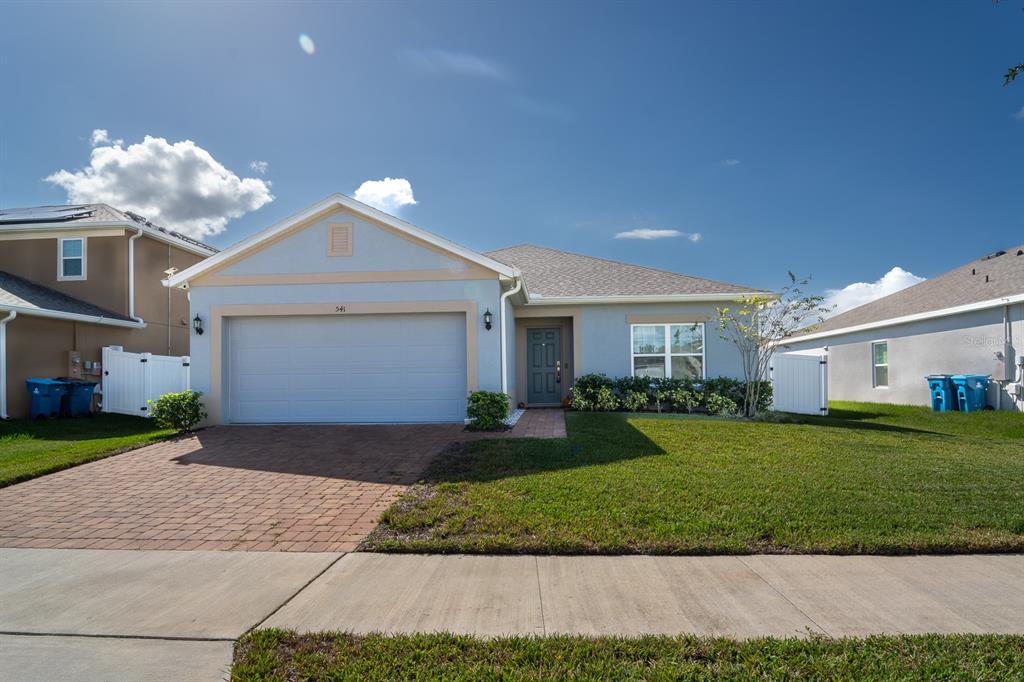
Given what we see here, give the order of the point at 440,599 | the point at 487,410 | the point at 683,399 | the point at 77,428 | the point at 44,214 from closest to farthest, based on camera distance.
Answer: the point at 440,599
the point at 487,410
the point at 77,428
the point at 683,399
the point at 44,214

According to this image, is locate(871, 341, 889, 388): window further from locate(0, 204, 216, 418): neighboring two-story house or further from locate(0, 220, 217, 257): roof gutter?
locate(0, 220, 217, 257): roof gutter

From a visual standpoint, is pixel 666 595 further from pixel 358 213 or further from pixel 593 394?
pixel 593 394

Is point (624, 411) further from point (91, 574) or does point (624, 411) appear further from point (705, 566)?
point (91, 574)

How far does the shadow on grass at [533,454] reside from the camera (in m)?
6.85

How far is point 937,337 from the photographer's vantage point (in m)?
15.6

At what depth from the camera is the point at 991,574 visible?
3.95 meters

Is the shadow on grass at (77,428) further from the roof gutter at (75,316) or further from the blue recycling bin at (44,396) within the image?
the roof gutter at (75,316)

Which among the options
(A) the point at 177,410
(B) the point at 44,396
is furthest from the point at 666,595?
(B) the point at 44,396

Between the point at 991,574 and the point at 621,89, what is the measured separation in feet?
36.6

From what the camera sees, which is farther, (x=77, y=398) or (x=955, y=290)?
(x=955, y=290)

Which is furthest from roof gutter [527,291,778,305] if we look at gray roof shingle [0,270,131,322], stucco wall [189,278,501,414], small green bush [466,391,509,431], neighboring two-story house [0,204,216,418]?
→ gray roof shingle [0,270,131,322]

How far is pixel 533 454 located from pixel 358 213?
21.1 ft

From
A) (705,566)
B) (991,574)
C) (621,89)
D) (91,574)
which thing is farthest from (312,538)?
(621,89)

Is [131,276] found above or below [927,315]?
above
